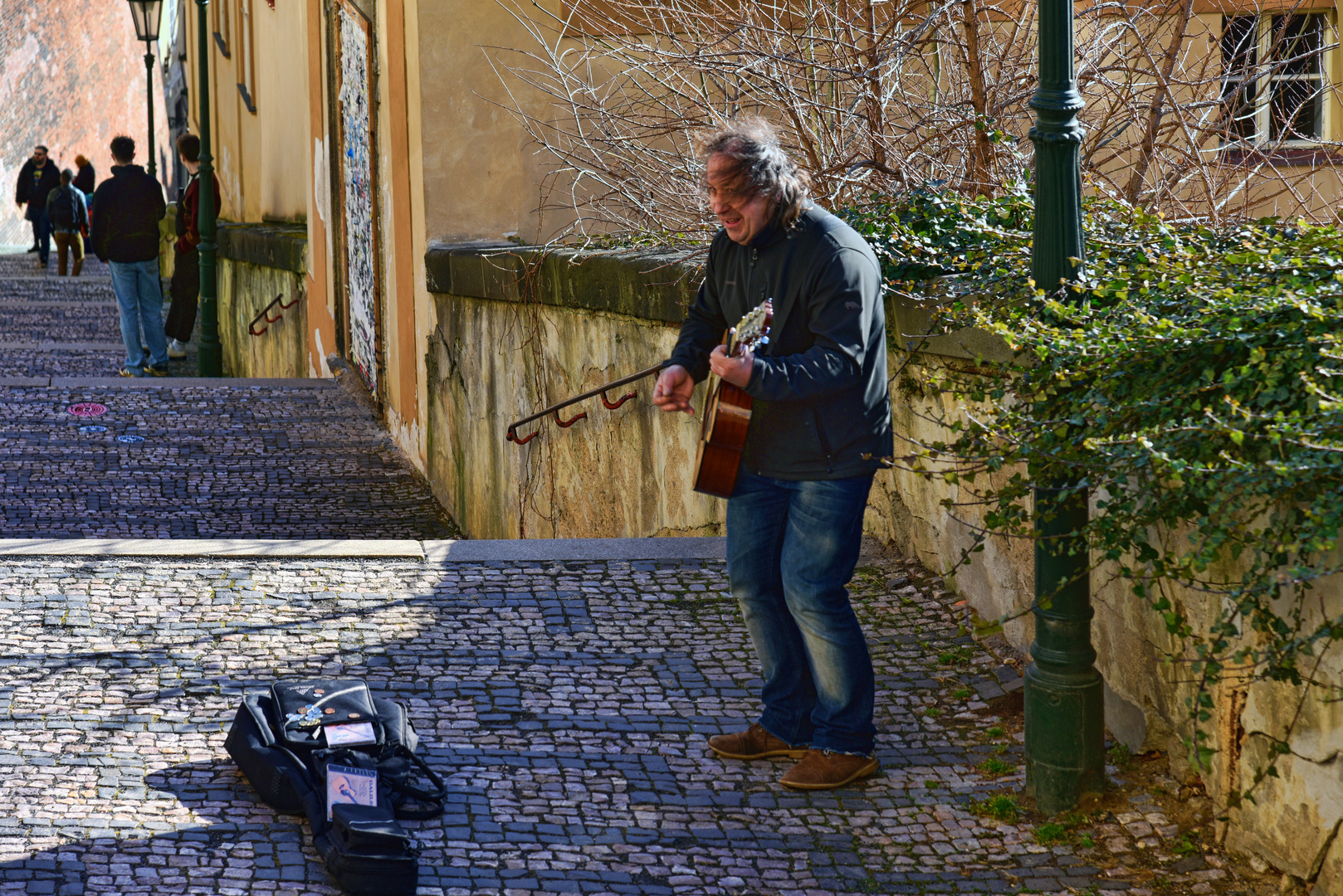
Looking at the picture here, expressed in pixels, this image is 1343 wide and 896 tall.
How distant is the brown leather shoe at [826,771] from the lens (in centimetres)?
367

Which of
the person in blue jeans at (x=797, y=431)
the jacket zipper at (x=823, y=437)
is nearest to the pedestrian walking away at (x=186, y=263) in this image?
the person in blue jeans at (x=797, y=431)

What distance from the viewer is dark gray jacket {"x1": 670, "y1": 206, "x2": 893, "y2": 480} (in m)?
3.38

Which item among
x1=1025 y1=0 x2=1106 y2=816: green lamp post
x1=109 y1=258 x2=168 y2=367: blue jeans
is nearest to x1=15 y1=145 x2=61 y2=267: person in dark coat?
x1=109 y1=258 x2=168 y2=367: blue jeans

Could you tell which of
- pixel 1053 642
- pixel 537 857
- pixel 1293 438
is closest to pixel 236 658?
pixel 537 857

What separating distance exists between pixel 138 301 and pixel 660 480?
7979mm

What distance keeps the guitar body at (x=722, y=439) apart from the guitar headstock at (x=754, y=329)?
13 centimetres

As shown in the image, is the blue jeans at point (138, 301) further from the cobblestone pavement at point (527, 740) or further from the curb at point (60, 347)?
the cobblestone pavement at point (527, 740)

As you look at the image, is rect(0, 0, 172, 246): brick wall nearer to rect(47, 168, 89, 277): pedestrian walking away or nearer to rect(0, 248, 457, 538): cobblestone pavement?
rect(47, 168, 89, 277): pedestrian walking away

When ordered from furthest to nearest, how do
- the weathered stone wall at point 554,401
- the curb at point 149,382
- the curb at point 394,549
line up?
the curb at point 149,382, the weathered stone wall at point 554,401, the curb at point 394,549

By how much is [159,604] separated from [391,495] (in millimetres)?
4338

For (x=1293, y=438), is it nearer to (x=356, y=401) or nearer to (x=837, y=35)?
(x=837, y=35)

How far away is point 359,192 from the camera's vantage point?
11.1 meters

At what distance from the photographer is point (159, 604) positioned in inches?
192

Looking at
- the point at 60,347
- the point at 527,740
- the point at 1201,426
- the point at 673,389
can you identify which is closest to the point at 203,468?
the point at 527,740
